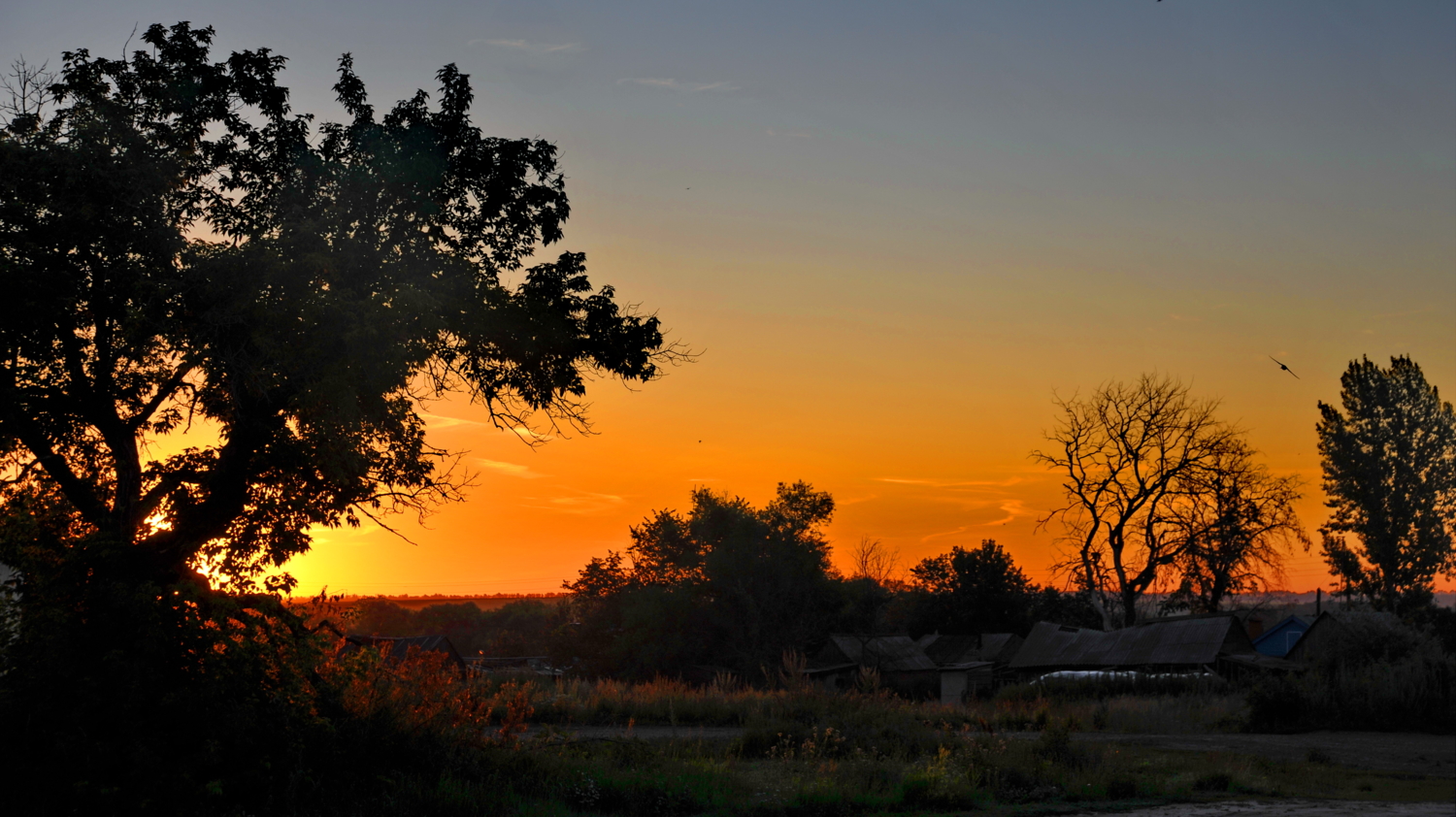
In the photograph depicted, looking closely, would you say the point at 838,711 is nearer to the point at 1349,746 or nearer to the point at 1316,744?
the point at 1316,744

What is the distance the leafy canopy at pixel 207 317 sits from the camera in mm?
13344

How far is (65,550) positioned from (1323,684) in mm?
24011

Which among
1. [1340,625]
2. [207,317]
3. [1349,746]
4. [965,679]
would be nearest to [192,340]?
[207,317]

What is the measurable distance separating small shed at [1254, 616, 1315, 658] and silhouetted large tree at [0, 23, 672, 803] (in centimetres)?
4920

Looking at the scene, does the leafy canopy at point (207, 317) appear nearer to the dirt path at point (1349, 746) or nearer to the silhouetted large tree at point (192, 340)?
the silhouetted large tree at point (192, 340)

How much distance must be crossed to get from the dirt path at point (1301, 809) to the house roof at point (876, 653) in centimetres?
4216

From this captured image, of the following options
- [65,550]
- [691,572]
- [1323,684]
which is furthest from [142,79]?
[691,572]

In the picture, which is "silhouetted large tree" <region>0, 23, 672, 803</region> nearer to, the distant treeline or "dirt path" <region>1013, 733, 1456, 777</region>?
"dirt path" <region>1013, 733, 1456, 777</region>

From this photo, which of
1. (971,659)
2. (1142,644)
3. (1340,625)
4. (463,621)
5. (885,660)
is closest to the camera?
(1340,625)

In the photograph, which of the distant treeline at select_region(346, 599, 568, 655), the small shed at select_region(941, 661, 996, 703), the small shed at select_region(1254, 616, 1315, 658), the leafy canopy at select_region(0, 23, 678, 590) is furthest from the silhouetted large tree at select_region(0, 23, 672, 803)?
the distant treeline at select_region(346, 599, 568, 655)

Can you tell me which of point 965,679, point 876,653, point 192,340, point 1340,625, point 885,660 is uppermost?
point 192,340

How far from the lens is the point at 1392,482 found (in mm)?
50312

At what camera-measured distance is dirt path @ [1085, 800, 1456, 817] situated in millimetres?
10125

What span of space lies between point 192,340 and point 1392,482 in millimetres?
55958
